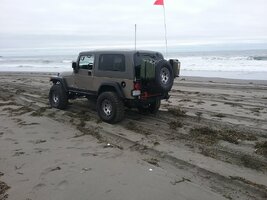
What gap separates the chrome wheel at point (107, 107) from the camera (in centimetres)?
843

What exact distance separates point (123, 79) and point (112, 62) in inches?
25.3

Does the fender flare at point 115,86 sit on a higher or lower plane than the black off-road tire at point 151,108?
higher

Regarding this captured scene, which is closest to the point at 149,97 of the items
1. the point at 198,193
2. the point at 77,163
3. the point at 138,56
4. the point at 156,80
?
the point at 156,80

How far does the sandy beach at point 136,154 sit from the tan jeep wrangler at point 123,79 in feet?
1.63

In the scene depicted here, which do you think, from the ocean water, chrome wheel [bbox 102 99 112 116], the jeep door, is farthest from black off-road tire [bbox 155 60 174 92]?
the ocean water

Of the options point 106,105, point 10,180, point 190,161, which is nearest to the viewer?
point 10,180

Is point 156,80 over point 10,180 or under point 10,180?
over

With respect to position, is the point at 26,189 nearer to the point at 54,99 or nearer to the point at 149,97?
the point at 149,97

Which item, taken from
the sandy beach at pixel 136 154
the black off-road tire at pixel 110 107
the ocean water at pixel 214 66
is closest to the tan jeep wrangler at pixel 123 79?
the black off-road tire at pixel 110 107

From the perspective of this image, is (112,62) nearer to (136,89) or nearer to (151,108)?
(136,89)

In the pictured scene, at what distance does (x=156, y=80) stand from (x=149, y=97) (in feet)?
1.76

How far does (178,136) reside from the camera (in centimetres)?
723

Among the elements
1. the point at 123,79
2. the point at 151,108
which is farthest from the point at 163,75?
the point at 151,108

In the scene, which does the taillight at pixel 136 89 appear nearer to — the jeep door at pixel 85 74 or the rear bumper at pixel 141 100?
the rear bumper at pixel 141 100
